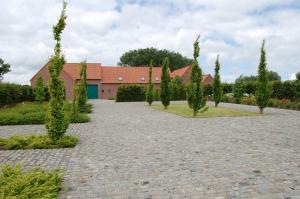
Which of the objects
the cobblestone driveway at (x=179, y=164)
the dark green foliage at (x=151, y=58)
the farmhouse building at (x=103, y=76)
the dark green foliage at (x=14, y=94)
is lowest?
the cobblestone driveway at (x=179, y=164)

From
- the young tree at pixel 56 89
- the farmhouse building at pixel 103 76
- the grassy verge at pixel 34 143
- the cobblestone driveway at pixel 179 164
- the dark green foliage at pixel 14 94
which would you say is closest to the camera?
the cobblestone driveway at pixel 179 164

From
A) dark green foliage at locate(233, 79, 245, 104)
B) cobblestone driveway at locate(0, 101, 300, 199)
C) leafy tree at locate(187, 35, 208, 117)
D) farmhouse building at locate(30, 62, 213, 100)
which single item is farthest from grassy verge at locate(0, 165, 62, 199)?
farmhouse building at locate(30, 62, 213, 100)

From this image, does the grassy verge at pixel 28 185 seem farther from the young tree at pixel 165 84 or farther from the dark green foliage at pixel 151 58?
the dark green foliage at pixel 151 58

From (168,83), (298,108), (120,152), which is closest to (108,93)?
(168,83)

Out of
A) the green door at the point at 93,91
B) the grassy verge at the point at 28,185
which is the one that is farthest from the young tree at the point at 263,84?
the green door at the point at 93,91

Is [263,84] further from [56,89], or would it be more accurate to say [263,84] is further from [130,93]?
[130,93]

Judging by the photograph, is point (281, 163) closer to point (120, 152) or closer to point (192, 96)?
point (120, 152)

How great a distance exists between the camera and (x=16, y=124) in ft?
51.8

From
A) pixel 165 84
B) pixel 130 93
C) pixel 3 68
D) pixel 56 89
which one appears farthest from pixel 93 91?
pixel 56 89

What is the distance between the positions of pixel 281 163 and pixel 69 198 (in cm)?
495

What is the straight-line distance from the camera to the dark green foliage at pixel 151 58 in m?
78.7

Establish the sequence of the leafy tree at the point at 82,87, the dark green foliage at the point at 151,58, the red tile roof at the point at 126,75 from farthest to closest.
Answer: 1. the dark green foliage at the point at 151,58
2. the red tile roof at the point at 126,75
3. the leafy tree at the point at 82,87

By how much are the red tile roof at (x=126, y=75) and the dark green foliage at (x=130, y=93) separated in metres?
13.0

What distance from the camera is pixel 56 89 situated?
9.88m
